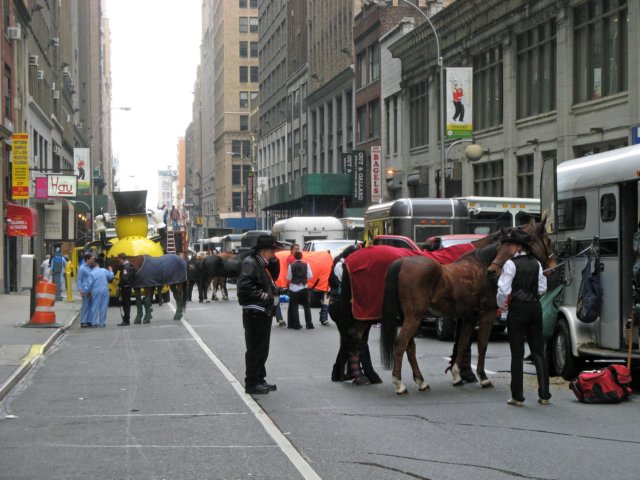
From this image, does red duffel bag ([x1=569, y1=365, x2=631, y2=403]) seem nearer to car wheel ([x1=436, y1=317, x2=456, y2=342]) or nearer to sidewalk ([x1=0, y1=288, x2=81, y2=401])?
sidewalk ([x1=0, y1=288, x2=81, y2=401])

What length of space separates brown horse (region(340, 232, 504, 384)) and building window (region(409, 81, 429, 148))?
1500 inches

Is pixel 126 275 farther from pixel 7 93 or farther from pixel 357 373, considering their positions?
pixel 7 93

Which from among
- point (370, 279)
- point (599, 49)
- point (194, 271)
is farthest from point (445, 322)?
point (194, 271)

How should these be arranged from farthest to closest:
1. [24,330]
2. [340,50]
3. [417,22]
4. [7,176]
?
[340,50], [417,22], [7,176], [24,330]

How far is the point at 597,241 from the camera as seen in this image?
42.7 feet

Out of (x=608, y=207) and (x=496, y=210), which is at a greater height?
(x=496, y=210)

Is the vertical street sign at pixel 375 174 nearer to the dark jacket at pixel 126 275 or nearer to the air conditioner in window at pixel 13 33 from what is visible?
the air conditioner in window at pixel 13 33

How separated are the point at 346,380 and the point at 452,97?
963 inches

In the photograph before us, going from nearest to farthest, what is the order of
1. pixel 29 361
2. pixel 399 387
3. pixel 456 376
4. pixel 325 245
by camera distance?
pixel 399 387
pixel 456 376
pixel 29 361
pixel 325 245

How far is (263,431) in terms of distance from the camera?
9961 mm

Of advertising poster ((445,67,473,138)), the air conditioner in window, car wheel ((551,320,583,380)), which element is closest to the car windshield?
advertising poster ((445,67,473,138))

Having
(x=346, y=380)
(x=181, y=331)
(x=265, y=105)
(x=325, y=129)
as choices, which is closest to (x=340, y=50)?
(x=325, y=129)

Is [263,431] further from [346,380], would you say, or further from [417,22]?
[417,22]

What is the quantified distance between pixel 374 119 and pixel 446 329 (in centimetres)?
4425
